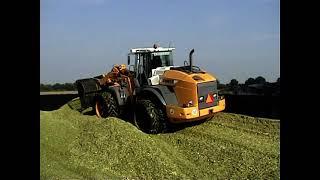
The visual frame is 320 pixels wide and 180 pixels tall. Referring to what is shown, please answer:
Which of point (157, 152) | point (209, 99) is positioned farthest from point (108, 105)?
point (157, 152)

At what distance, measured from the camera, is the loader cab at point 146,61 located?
1262 cm

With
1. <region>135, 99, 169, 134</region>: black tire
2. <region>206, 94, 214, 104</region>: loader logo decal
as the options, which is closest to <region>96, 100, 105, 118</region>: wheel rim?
<region>135, 99, 169, 134</region>: black tire

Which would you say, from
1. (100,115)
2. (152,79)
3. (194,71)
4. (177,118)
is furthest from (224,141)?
(100,115)

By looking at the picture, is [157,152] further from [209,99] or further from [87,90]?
[87,90]

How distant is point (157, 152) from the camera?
8.76 m

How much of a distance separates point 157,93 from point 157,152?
9.41ft

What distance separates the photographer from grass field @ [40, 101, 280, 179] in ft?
25.8

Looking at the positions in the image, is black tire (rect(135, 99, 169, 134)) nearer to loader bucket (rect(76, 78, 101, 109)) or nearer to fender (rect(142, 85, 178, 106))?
fender (rect(142, 85, 178, 106))

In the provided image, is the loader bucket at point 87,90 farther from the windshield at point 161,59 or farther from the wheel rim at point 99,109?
the windshield at point 161,59

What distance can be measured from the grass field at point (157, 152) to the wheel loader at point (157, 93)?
22.3 inches

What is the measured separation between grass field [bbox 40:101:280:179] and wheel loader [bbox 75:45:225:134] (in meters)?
0.57

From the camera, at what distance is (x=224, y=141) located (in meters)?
9.76
